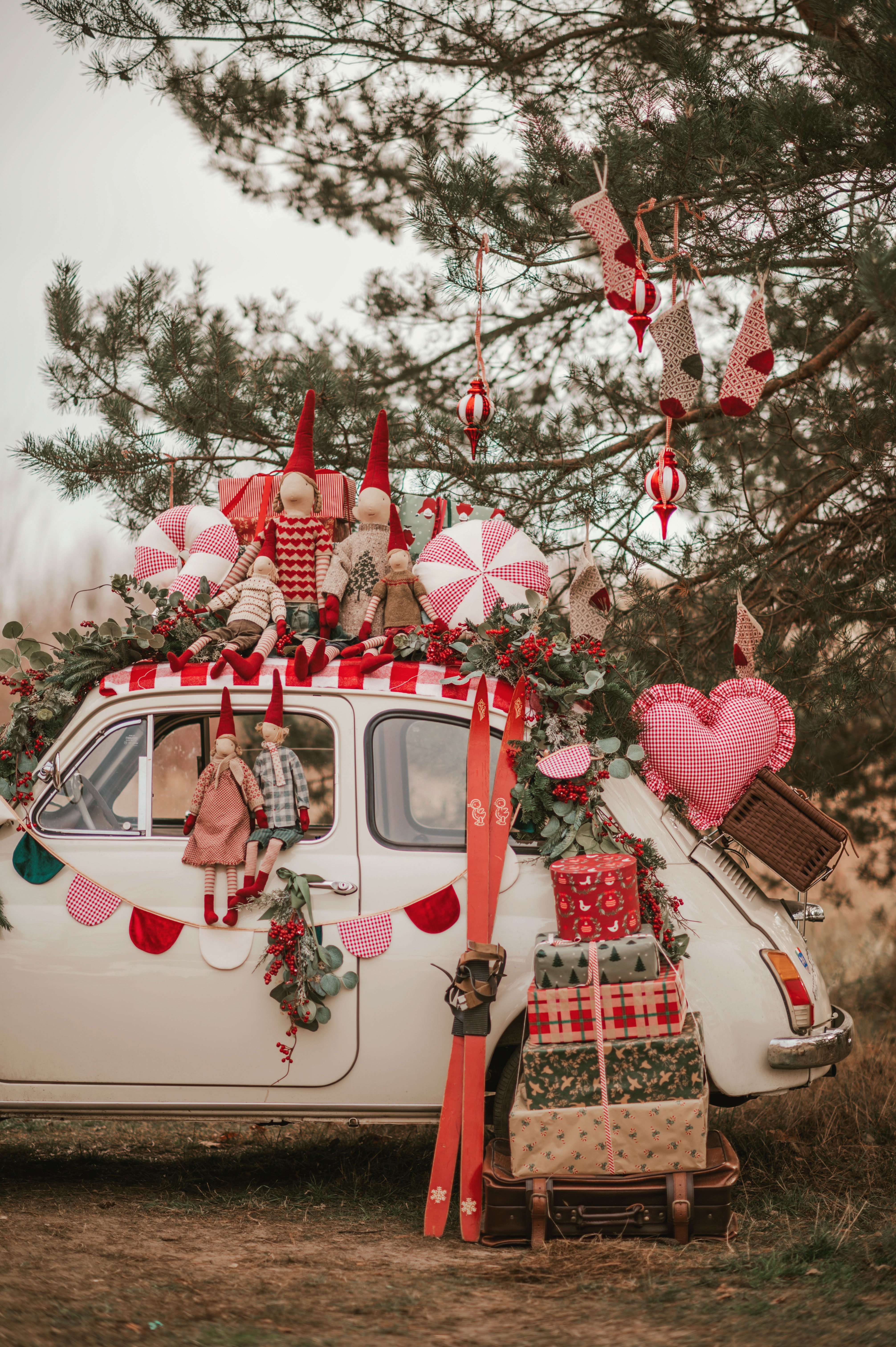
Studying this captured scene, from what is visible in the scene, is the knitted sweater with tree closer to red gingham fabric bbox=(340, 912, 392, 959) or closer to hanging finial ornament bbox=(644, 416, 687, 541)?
hanging finial ornament bbox=(644, 416, 687, 541)

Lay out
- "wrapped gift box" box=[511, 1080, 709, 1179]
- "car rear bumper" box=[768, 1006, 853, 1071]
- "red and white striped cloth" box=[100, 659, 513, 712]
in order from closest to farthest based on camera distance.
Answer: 1. "wrapped gift box" box=[511, 1080, 709, 1179]
2. "car rear bumper" box=[768, 1006, 853, 1071]
3. "red and white striped cloth" box=[100, 659, 513, 712]

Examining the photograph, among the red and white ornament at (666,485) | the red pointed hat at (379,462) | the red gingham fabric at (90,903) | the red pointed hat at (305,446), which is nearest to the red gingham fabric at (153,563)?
the red pointed hat at (305,446)

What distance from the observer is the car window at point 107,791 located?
4340 mm

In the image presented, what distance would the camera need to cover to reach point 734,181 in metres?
4.69

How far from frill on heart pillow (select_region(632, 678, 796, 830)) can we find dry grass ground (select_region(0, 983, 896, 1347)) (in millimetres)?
1489

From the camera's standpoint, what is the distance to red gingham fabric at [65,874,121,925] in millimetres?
4207

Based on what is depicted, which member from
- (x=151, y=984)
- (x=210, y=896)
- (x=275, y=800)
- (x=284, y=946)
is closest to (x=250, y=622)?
(x=275, y=800)

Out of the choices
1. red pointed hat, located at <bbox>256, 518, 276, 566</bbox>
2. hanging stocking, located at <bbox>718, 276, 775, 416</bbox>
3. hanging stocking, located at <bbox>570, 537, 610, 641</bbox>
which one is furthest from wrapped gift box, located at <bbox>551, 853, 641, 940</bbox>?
hanging stocking, located at <bbox>718, 276, 775, 416</bbox>

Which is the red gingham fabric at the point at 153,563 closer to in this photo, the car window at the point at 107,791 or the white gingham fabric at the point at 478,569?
the car window at the point at 107,791

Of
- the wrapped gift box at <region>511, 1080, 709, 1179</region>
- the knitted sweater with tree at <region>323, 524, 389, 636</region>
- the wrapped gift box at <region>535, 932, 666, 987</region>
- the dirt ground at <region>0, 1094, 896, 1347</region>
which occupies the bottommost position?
the dirt ground at <region>0, 1094, 896, 1347</region>

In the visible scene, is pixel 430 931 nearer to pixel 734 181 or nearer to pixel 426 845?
pixel 426 845

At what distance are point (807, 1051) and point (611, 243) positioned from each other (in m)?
3.10

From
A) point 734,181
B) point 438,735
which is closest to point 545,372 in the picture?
point 734,181

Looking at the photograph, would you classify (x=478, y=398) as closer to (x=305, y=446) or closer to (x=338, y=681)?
(x=305, y=446)
